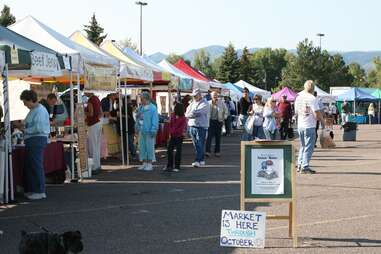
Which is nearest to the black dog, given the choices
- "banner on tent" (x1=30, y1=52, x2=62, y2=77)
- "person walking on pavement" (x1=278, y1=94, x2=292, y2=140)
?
"banner on tent" (x1=30, y1=52, x2=62, y2=77)

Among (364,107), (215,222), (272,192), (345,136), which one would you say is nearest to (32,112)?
(215,222)

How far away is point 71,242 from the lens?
5.38 metres

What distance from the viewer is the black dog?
5254 mm

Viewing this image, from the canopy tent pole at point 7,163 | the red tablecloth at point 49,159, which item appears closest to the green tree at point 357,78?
the red tablecloth at point 49,159

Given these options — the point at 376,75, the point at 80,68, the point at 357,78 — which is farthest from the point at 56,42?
the point at 357,78

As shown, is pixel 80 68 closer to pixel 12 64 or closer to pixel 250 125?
pixel 12 64

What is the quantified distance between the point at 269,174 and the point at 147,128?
7.84m

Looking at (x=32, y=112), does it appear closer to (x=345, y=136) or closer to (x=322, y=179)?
(x=322, y=179)

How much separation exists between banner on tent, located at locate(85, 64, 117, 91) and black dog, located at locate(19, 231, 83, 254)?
8452mm

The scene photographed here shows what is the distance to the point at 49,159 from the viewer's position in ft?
39.0

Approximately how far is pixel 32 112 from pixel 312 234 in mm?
5203

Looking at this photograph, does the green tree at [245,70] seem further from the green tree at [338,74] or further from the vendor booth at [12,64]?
the vendor booth at [12,64]

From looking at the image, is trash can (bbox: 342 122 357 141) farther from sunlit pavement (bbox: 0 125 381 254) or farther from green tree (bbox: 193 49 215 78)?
green tree (bbox: 193 49 215 78)

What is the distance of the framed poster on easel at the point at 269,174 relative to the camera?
6898mm
